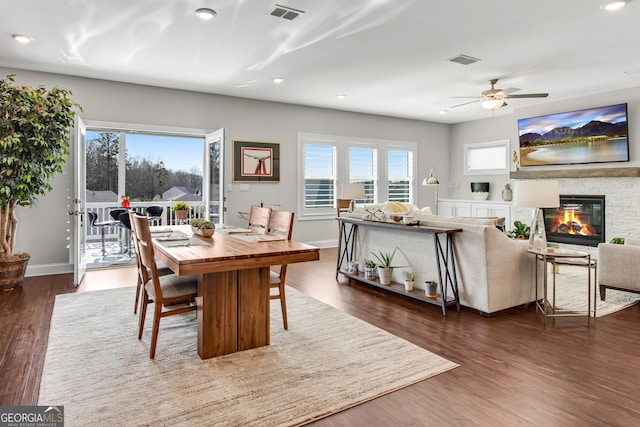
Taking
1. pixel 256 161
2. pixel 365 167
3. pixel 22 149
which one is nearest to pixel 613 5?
pixel 256 161

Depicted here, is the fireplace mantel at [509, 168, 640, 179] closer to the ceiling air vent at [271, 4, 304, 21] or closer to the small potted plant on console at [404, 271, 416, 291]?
the small potted plant on console at [404, 271, 416, 291]

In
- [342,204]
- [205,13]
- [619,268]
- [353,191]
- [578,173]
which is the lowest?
[619,268]

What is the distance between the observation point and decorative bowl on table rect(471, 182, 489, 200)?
847cm

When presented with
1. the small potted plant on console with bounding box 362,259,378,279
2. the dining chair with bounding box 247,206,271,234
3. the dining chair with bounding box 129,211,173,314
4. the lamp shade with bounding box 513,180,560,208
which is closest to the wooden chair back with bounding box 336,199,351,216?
the small potted plant on console with bounding box 362,259,378,279

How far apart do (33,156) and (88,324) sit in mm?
2253

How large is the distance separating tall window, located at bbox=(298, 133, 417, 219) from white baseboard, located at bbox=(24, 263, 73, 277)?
3.72 m

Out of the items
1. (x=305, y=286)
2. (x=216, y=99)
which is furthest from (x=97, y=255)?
(x=305, y=286)

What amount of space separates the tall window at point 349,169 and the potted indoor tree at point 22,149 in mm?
3834

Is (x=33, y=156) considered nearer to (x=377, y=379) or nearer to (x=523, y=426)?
(x=377, y=379)

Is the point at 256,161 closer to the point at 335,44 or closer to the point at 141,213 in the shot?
the point at 141,213

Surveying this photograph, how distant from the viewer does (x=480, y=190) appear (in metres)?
8.53

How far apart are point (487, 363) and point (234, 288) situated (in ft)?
5.65

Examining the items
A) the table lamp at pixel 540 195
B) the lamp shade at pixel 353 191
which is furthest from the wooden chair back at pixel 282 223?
the lamp shade at pixel 353 191

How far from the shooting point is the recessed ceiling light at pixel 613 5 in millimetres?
3223
